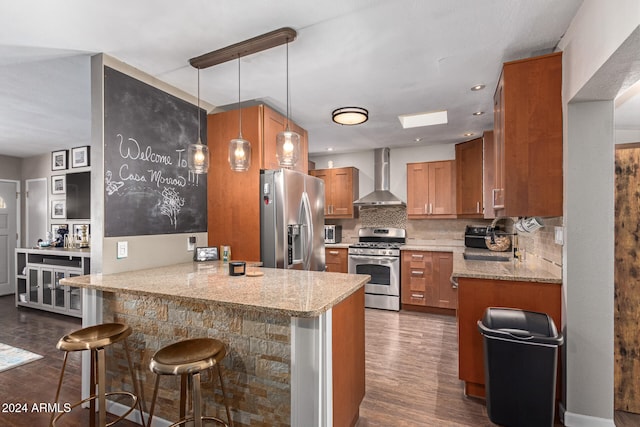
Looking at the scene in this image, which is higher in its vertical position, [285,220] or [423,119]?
[423,119]

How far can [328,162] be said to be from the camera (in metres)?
5.74

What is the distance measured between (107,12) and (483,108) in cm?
327

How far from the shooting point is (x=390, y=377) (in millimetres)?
2631

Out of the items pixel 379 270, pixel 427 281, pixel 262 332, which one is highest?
pixel 262 332

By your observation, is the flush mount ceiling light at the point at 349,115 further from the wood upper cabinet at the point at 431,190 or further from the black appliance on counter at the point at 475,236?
the black appliance on counter at the point at 475,236

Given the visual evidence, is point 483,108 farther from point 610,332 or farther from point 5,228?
point 5,228

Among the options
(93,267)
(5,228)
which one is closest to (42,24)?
(93,267)

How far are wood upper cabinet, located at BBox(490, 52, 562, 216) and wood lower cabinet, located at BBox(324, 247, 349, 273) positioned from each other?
2890 millimetres

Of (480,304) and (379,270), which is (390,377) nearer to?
Result: (480,304)

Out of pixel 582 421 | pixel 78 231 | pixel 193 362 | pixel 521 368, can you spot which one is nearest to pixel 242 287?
pixel 193 362

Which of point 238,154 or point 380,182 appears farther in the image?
point 380,182

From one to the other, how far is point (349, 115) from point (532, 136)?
1.68 m

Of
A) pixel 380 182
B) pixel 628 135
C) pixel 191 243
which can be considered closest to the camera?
pixel 628 135

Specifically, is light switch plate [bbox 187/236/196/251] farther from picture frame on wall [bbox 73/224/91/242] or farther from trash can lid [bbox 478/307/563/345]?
picture frame on wall [bbox 73/224/91/242]
